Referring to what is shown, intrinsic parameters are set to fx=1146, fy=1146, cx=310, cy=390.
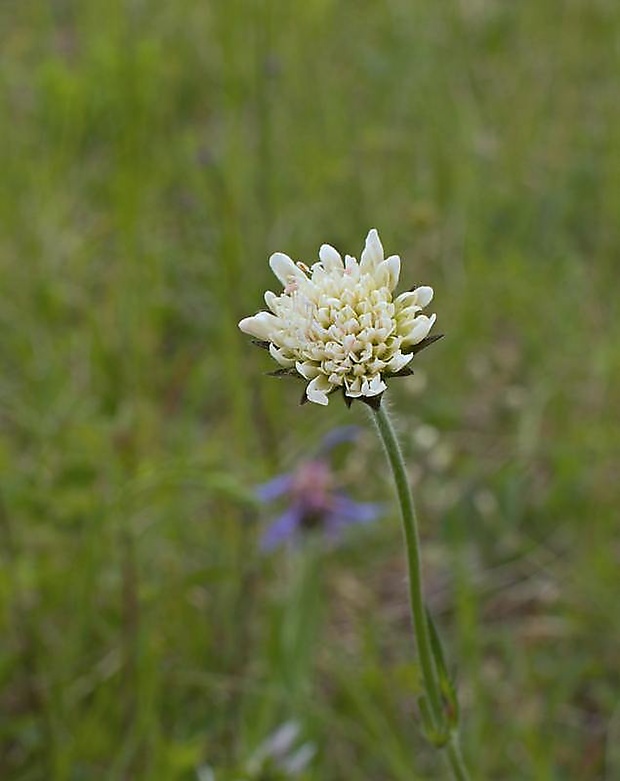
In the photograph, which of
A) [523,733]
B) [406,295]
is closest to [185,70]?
[523,733]

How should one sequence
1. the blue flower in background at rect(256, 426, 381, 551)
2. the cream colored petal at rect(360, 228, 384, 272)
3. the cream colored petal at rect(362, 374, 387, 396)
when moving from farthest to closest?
the blue flower in background at rect(256, 426, 381, 551) < the cream colored petal at rect(360, 228, 384, 272) < the cream colored petal at rect(362, 374, 387, 396)

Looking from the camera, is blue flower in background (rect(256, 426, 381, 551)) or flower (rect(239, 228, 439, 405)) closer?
flower (rect(239, 228, 439, 405))

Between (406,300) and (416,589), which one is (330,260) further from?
(416,589)

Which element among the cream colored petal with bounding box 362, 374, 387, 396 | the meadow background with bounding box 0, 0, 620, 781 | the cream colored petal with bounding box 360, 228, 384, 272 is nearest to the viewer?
the cream colored petal with bounding box 362, 374, 387, 396

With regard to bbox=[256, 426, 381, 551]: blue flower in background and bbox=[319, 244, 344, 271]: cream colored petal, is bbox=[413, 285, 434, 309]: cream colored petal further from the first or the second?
bbox=[256, 426, 381, 551]: blue flower in background

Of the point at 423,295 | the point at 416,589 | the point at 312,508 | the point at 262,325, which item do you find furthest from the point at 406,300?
the point at 312,508

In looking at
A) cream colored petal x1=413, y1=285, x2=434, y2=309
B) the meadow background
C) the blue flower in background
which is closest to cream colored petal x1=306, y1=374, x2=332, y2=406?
cream colored petal x1=413, y1=285, x2=434, y2=309
